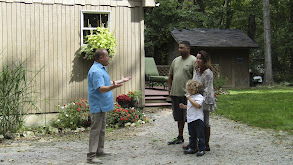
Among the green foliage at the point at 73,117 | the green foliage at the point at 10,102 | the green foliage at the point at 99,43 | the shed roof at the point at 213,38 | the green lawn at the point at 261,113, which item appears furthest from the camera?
the shed roof at the point at 213,38

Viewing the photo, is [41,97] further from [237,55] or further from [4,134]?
[237,55]

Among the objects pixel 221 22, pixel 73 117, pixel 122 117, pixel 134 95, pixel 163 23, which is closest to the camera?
pixel 73 117

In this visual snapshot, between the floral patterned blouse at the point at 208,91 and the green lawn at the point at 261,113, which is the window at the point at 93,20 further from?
the floral patterned blouse at the point at 208,91

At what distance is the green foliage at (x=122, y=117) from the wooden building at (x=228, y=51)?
11.7 m

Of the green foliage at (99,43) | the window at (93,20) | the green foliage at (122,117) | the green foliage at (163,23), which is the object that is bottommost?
the green foliage at (122,117)

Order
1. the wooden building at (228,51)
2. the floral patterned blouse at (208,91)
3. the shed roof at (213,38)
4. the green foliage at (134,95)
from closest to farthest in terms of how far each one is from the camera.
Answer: the floral patterned blouse at (208,91) < the green foliage at (134,95) < the shed roof at (213,38) < the wooden building at (228,51)

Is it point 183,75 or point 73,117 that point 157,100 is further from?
point 183,75

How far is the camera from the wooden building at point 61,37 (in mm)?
9188

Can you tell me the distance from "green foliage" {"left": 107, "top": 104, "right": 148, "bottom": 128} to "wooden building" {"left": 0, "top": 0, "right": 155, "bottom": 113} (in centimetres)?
101

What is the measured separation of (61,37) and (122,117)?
9.24 ft

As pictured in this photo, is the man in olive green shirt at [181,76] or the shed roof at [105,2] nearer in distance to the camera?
the man in olive green shirt at [181,76]

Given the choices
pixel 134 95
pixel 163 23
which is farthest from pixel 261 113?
pixel 163 23

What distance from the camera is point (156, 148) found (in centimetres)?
611

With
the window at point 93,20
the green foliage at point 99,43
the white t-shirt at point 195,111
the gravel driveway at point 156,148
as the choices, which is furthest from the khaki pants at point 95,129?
the window at point 93,20
